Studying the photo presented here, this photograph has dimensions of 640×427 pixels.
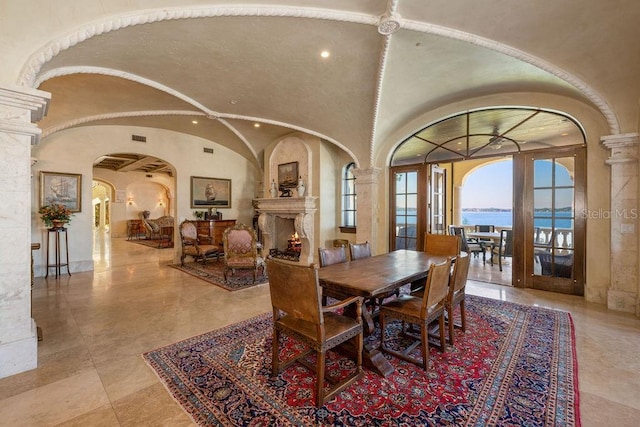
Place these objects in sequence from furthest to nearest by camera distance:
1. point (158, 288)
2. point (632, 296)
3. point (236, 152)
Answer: point (236, 152)
point (158, 288)
point (632, 296)

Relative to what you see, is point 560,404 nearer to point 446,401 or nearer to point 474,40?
point 446,401

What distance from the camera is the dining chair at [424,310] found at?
211 cm

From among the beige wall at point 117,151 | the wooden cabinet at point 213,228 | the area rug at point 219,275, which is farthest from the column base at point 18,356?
the wooden cabinet at point 213,228

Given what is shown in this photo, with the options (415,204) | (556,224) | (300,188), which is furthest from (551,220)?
(300,188)

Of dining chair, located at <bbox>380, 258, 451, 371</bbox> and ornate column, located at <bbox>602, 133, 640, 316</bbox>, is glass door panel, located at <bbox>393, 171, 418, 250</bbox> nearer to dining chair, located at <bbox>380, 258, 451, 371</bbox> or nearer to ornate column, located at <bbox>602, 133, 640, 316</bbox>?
ornate column, located at <bbox>602, 133, 640, 316</bbox>

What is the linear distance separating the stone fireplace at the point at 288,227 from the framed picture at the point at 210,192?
122cm

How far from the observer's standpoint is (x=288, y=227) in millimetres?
7699

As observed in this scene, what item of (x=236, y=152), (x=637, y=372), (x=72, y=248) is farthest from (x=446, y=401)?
(x=236, y=152)

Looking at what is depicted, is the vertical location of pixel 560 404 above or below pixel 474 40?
below

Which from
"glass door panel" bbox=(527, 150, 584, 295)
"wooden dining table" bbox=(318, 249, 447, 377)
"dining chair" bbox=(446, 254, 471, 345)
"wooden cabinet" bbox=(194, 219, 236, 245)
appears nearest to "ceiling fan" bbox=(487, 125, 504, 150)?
"glass door panel" bbox=(527, 150, 584, 295)

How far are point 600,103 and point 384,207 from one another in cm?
348

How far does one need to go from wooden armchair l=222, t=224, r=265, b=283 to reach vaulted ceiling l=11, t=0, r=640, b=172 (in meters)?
2.39

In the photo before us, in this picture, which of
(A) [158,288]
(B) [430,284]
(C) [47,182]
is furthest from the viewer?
(C) [47,182]

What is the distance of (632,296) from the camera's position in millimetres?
3426
